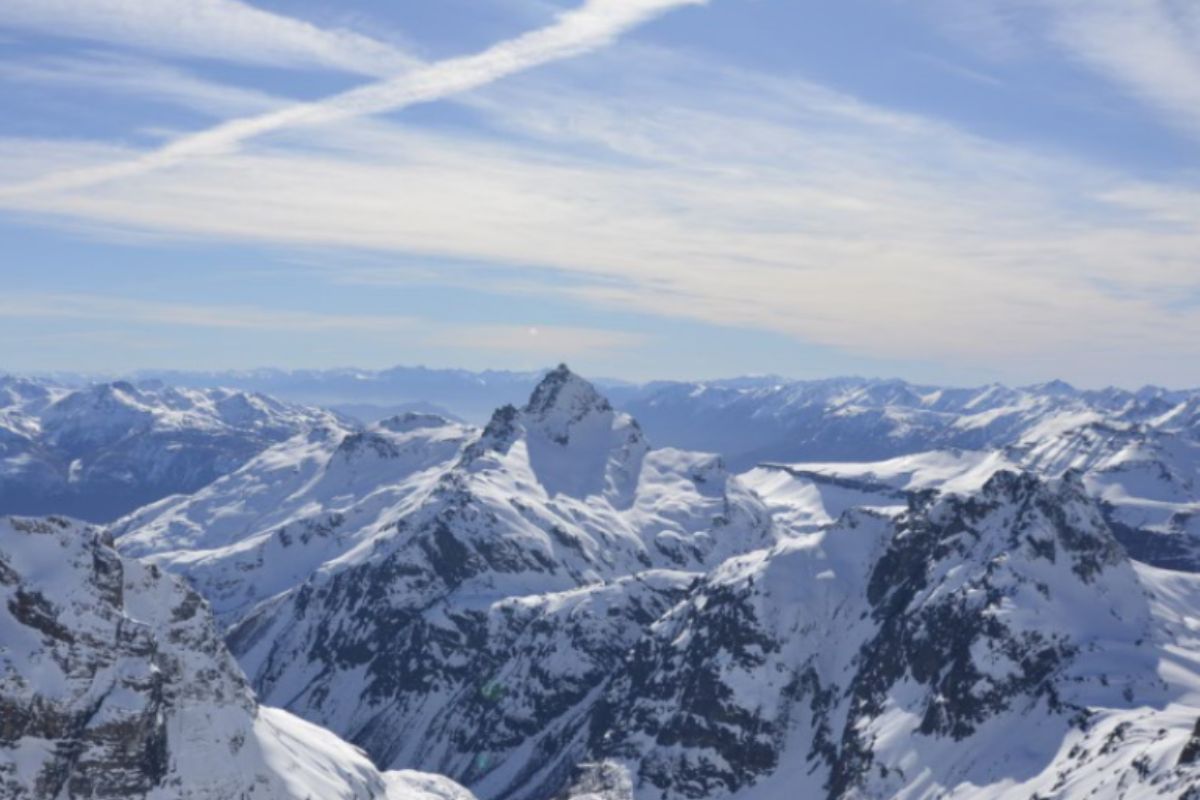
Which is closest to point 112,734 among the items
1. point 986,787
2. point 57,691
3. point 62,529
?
point 57,691

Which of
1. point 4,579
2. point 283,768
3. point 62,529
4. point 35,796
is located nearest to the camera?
point 35,796

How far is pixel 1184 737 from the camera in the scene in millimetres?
165125

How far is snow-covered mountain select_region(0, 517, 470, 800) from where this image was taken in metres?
164

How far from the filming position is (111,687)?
172000mm

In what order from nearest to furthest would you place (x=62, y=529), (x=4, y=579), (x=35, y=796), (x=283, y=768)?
(x=35, y=796) < (x=4, y=579) < (x=62, y=529) < (x=283, y=768)

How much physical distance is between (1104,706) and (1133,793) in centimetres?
3949

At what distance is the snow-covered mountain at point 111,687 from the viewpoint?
164125mm

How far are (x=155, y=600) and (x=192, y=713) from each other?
19650 millimetres

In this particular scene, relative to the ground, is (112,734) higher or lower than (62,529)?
lower

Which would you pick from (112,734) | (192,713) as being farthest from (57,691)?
(192,713)

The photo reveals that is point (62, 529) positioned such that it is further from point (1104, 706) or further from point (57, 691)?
point (1104, 706)

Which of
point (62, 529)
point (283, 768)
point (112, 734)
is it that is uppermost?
point (62, 529)

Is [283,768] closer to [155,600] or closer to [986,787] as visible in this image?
[155,600]

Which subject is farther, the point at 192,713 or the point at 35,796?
the point at 192,713
